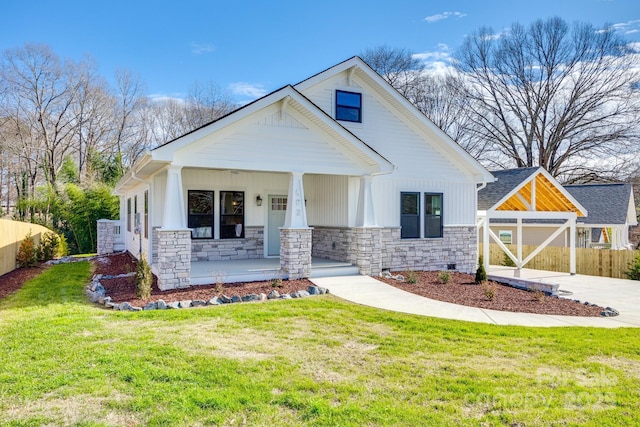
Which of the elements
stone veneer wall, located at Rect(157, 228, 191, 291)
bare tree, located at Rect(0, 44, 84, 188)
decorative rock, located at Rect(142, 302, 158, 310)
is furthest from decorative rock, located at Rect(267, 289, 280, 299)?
bare tree, located at Rect(0, 44, 84, 188)

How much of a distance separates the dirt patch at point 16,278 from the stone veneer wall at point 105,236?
3.71m

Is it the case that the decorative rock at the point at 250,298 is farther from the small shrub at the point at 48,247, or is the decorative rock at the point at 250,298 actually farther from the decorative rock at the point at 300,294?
the small shrub at the point at 48,247

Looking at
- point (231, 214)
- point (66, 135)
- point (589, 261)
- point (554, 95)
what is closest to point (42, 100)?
point (66, 135)

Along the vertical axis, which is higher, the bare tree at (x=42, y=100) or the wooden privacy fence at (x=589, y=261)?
the bare tree at (x=42, y=100)

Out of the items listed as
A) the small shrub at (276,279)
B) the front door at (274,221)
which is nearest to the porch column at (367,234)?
the small shrub at (276,279)

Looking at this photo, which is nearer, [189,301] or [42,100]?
[189,301]

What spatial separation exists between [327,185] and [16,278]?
29.9ft

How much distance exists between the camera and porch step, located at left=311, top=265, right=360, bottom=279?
11.1 metres

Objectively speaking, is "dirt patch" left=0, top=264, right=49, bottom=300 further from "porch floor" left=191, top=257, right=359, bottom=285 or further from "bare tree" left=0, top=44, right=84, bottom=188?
"bare tree" left=0, top=44, right=84, bottom=188

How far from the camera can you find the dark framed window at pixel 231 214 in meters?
12.8

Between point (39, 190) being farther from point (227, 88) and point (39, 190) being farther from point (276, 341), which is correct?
point (276, 341)

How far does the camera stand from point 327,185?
43.4 ft

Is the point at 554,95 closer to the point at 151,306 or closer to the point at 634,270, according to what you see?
the point at 634,270

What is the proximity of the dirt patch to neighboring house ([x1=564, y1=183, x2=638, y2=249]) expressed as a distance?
73.4ft
